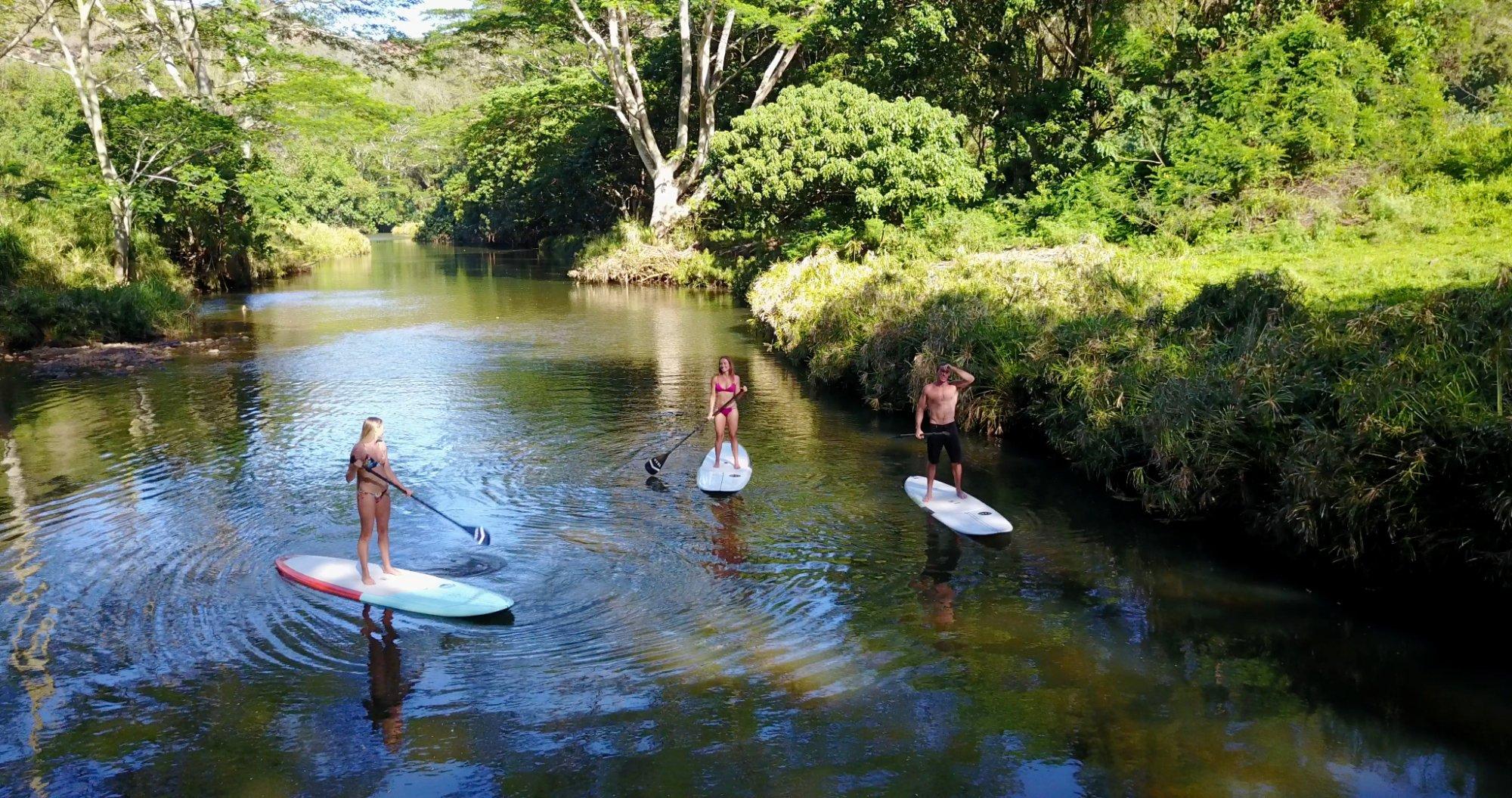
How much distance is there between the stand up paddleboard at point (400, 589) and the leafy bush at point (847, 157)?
20049 mm

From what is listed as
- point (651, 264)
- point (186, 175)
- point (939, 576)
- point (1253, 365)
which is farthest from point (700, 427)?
point (651, 264)

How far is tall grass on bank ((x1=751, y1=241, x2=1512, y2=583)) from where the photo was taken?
8625mm

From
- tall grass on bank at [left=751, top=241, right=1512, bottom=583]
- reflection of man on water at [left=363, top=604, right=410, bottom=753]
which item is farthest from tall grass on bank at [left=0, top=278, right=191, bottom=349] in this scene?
reflection of man on water at [left=363, top=604, right=410, bottom=753]

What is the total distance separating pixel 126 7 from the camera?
31.6 meters

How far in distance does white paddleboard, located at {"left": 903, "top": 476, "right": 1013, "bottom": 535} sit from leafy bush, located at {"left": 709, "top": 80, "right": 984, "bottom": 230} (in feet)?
53.8

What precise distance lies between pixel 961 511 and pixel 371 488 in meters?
5.97

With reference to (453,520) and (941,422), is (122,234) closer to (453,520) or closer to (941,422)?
(453,520)

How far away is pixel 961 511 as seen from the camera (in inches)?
450

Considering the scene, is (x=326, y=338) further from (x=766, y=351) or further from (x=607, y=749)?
(x=607, y=749)

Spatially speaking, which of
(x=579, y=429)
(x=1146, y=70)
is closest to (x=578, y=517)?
(x=579, y=429)

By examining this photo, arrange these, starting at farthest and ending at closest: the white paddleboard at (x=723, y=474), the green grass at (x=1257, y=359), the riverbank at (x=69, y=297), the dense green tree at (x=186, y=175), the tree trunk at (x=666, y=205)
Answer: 1. the tree trunk at (x=666, y=205)
2. the dense green tree at (x=186, y=175)
3. the riverbank at (x=69, y=297)
4. the white paddleboard at (x=723, y=474)
5. the green grass at (x=1257, y=359)

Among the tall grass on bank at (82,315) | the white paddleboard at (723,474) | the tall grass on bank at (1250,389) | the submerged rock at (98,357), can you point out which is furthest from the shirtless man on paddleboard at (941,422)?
the tall grass on bank at (82,315)

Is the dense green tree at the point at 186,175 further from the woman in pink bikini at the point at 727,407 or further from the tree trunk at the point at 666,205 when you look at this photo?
the woman in pink bikini at the point at 727,407

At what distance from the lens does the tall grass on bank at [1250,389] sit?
28.3ft
